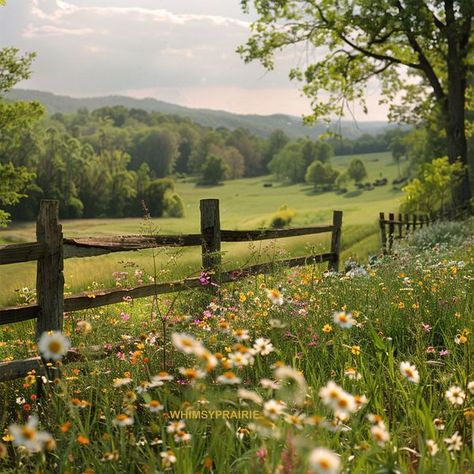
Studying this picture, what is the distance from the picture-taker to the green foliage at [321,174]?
9119 centimetres

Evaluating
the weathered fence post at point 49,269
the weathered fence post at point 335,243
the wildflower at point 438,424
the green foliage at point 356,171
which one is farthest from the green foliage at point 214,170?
the wildflower at point 438,424

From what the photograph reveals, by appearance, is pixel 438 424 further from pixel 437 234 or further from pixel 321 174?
pixel 321 174

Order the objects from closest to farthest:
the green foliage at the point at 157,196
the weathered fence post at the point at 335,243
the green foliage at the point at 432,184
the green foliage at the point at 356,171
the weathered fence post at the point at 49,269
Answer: the weathered fence post at the point at 49,269, the weathered fence post at the point at 335,243, the green foliage at the point at 432,184, the green foliage at the point at 157,196, the green foliage at the point at 356,171

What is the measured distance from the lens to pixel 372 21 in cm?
2036

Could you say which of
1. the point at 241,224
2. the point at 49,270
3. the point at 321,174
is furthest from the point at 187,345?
the point at 321,174

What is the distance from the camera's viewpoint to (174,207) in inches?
2921

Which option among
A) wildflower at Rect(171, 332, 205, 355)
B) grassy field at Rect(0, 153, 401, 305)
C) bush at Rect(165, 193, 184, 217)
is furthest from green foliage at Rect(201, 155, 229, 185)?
wildflower at Rect(171, 332, 205, 355)

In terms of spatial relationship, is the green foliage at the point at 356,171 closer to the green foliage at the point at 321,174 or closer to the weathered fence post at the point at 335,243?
the green foliage at the point at 321,174

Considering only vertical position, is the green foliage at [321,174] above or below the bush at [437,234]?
above

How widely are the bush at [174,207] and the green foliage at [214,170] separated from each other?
117 ft

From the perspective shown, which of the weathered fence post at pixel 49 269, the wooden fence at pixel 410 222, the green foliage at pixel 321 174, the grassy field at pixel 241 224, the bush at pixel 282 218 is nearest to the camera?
the weathered fence post at pixel 49 269

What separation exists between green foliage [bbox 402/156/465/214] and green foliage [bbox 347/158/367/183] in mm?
68213

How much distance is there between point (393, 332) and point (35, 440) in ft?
12.6

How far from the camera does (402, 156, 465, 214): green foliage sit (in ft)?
70.7
